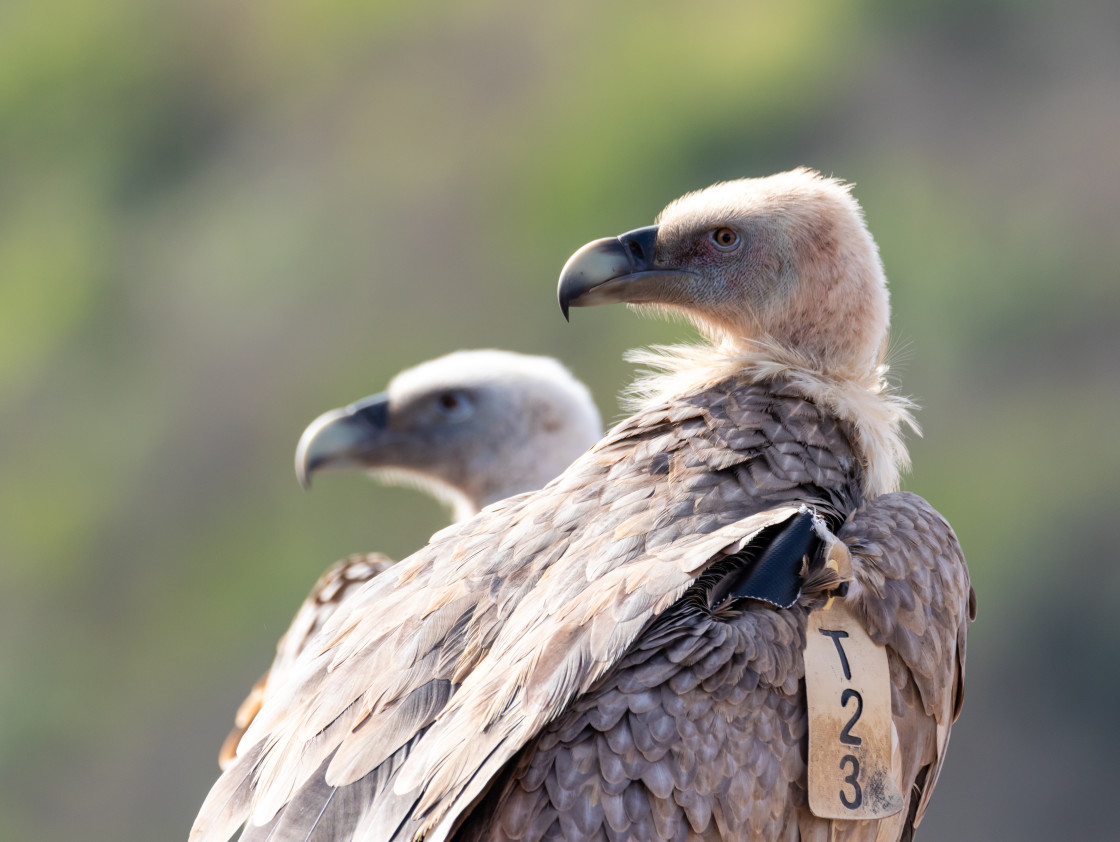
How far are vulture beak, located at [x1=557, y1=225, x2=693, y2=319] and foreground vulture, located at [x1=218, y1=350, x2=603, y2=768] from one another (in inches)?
44.4

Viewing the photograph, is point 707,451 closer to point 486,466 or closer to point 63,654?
point 486,466

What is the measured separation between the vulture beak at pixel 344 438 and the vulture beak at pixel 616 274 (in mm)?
1569

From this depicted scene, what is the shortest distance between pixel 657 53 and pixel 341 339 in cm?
304

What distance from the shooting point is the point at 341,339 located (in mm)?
8359

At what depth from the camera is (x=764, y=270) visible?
227 centimetres

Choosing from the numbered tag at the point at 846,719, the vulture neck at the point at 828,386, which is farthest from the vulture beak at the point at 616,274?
the numbered tag at the point at 846,719

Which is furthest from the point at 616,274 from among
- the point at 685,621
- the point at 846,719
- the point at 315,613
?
the point at 315,613

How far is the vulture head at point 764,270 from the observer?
222 centimetres

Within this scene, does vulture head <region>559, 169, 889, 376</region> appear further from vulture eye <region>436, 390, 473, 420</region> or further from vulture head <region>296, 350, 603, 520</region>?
vulture eye <region>436, 390, 473, 420</region>

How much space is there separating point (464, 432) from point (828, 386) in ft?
5.52

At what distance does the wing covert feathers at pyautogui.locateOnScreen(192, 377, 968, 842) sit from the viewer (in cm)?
159

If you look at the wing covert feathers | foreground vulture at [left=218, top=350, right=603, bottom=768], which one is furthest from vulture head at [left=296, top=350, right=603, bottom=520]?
the wing covert feathers

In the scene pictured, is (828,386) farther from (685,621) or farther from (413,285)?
(413,285)

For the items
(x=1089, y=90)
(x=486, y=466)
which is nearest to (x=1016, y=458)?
(x=1089, y=90)
